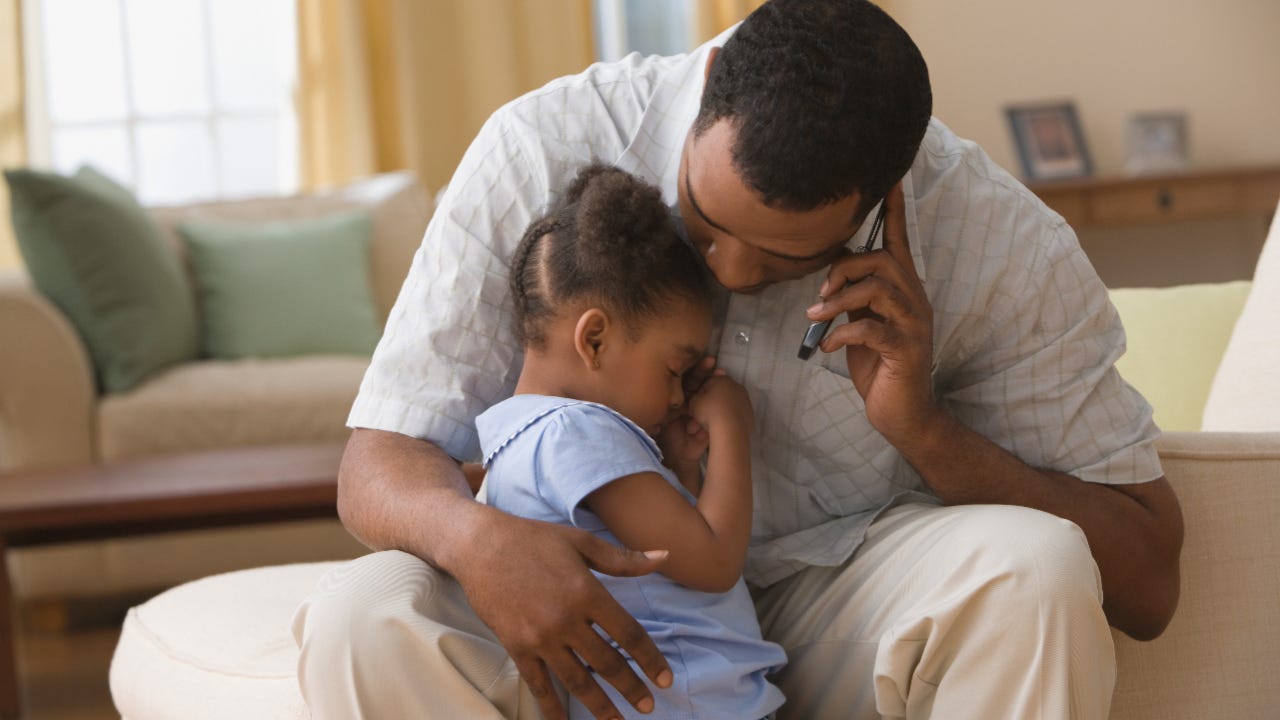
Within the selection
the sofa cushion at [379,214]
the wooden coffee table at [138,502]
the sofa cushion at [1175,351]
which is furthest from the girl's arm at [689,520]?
the sofa cushion at [379,214]

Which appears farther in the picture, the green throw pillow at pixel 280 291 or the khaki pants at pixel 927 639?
the green throw pillow at pixel 280 291

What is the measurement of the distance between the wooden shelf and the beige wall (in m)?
0.57

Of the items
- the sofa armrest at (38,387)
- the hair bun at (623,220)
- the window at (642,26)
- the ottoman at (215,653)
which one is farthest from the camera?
the window at (642,26)

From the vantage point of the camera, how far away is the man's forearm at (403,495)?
1.14m

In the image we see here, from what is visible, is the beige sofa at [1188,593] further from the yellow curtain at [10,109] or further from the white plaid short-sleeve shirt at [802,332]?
the yellow curtain at [10,109]

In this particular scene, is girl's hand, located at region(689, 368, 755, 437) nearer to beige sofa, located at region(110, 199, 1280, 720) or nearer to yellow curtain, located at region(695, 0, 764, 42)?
beige sofa, located at region(110, 199, 1280, 720)

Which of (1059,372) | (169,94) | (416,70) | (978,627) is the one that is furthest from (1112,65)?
(978,627)

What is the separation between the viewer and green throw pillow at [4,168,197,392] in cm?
326

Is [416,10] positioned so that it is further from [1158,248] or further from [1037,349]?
[1037,349]

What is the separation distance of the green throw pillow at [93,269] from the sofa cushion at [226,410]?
0.09m

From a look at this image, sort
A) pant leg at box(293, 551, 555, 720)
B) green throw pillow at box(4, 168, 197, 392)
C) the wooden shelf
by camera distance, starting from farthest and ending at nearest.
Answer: the wooden shelf
green throw pillow at box(4, 168, 197, 392)
pant leg at box(293, 551, 555, 720)

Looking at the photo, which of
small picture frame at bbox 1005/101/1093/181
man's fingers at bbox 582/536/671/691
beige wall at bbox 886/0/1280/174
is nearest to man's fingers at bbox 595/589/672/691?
man's fingers at bbox 582/536/671/691

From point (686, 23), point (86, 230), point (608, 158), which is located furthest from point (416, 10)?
point (608, 158)

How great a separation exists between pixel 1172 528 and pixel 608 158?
0.67 m
